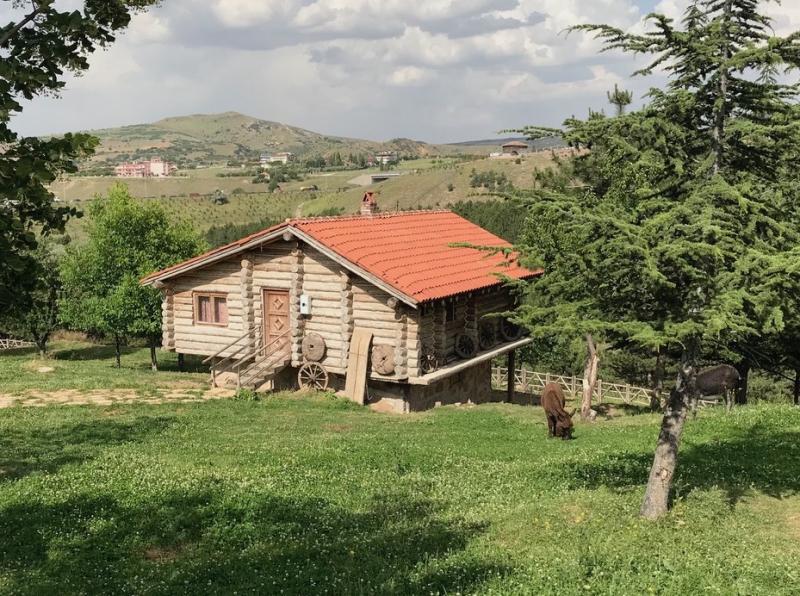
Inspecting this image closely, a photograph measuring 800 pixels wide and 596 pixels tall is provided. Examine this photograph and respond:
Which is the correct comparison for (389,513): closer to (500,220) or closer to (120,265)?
(120,265)

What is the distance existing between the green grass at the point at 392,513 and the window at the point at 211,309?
28.4 feet

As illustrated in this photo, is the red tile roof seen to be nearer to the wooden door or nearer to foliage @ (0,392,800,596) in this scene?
the wooden door

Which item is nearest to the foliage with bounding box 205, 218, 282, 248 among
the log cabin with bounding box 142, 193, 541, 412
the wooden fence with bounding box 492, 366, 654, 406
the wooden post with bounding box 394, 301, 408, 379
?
the wooden fence with bounding box 492, 366, 654, 406

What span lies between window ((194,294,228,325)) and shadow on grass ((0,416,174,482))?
7.00 metres

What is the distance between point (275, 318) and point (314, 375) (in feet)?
8.73

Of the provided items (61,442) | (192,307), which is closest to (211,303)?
(192,307)

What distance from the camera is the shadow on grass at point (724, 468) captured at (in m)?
12.4

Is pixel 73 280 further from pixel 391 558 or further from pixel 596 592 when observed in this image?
pixel 596 592

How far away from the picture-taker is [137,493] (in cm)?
1230

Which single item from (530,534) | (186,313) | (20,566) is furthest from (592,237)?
(186,313)

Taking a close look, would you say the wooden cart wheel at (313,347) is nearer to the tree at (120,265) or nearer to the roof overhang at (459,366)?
the roof overhang at (459,366)

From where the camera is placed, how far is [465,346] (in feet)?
85.5

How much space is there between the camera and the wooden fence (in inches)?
1460

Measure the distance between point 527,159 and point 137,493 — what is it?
14178 cm
